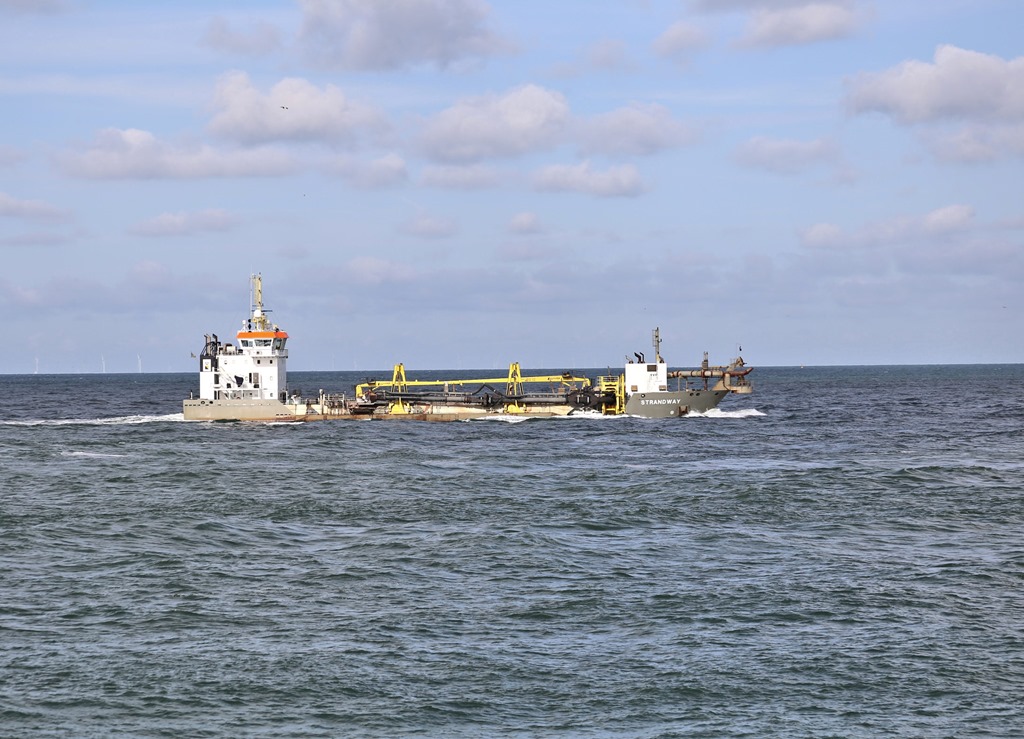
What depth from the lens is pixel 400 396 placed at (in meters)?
95.4

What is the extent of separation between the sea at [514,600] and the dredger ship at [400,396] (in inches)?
1107

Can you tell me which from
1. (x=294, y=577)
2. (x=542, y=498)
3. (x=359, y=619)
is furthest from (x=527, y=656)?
(x=542, y=498)

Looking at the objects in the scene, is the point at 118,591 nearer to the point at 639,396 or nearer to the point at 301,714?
the point at 301,714

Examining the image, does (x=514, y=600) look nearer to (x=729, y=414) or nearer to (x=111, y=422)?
(x=111, y=422)

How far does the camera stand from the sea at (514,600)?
2125cm

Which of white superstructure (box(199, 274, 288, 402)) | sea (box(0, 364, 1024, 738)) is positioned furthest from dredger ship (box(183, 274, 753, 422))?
sea (box(0, 364, 1024, 738))

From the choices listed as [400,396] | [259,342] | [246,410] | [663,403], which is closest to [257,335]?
[259,342]

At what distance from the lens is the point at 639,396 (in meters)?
91.0

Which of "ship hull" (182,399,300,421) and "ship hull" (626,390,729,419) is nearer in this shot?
"ship hull" (182,399,300,421)

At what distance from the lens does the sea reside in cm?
2125

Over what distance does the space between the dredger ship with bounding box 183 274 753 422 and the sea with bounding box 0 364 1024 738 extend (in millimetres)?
28122

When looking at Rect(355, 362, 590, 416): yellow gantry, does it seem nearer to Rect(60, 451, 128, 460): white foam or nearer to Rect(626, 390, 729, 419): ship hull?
Rect(626, 390, 729, 419): ship hull

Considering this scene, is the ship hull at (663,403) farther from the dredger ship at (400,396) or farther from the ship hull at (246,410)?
the ship hull at (246,410)

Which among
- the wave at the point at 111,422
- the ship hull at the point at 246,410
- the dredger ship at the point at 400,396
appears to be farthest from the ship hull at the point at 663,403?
the wave at the point at 111,422
